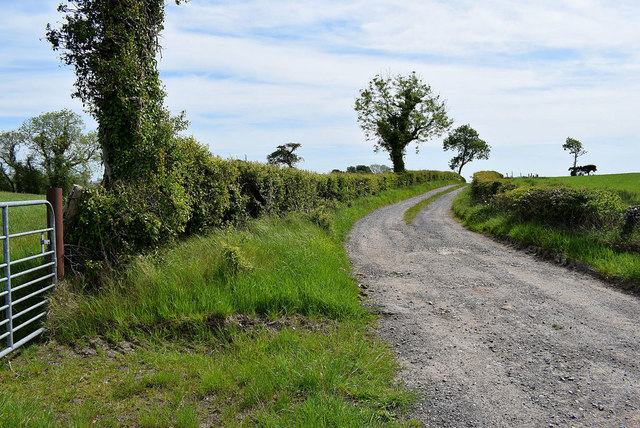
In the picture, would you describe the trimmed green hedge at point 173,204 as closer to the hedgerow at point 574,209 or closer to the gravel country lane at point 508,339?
the gravel country lane at point 508,339

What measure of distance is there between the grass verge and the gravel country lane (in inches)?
19.4

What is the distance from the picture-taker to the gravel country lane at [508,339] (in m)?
3.64

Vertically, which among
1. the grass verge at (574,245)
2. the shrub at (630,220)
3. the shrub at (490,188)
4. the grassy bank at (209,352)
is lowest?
the grassy bank at (209,352)

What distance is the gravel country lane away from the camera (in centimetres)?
364

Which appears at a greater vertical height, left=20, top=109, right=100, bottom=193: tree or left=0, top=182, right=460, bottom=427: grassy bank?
left=20, top=109, right=100, bottom=193: tree

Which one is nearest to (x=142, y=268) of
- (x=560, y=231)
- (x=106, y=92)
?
(x=106, y=92)

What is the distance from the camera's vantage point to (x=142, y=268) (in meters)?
6.53

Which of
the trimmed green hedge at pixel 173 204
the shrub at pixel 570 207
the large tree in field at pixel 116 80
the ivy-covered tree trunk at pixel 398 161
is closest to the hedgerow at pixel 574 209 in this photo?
the shrub at pixel 570 207

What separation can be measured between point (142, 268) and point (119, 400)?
118 inches

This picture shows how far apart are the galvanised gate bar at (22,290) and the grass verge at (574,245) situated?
32.7ft

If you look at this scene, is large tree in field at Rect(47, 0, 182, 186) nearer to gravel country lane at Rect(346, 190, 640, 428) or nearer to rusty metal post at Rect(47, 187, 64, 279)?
rusty metal post at Rect(47, 187, 64, 279)

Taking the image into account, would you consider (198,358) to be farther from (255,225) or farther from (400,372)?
(255,225)

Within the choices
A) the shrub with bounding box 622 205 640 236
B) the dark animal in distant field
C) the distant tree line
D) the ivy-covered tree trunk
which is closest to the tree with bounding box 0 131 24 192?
the distant tree line

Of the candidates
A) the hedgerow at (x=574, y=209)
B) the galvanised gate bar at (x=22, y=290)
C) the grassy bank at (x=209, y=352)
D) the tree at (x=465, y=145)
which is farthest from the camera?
the tree at (x=465, y=145)
